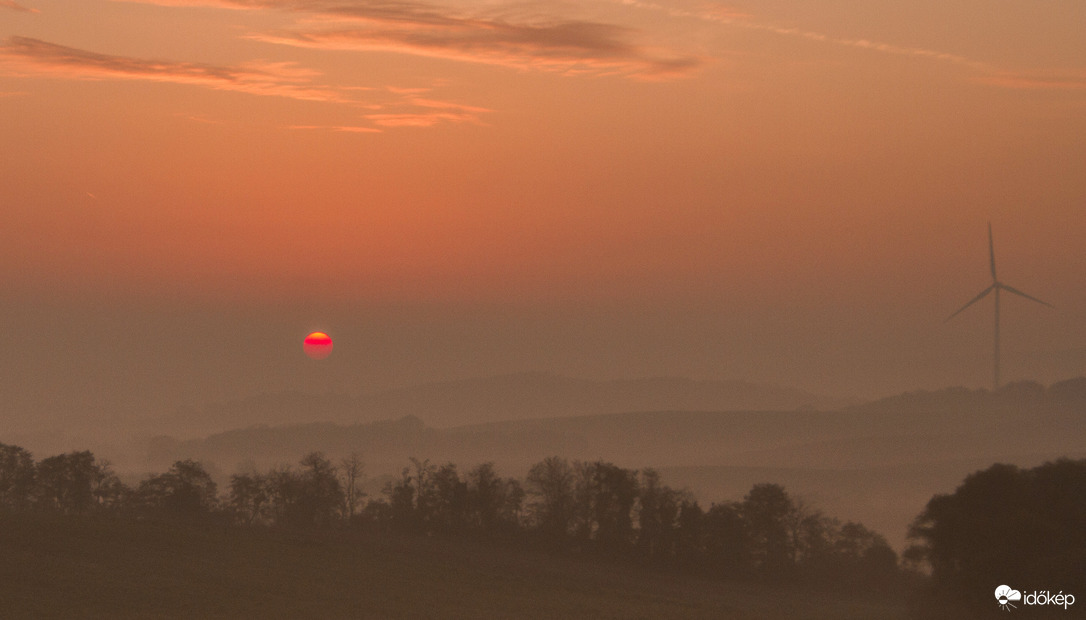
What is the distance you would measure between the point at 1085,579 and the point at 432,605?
161ft

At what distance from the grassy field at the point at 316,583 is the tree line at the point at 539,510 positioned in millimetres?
8390

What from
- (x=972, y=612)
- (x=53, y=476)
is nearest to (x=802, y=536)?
(x=972, y=612)

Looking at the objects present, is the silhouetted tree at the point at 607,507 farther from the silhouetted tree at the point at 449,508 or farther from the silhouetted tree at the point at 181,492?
the silhouetted tree at the point at 181,492

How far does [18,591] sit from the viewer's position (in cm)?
6906

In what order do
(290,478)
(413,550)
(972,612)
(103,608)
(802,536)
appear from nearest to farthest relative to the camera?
(103,608) → (972,612) → (413,550) → (802,536) → (290,478)

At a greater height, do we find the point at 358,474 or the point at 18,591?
the point at 358,474

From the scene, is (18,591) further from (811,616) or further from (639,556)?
(639,556)

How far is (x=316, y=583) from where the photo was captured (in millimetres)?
83438

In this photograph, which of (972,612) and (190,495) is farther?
(190,495)

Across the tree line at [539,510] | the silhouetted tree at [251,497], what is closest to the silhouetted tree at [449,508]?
the tree line at [539,510]

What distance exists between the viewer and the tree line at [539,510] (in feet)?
387

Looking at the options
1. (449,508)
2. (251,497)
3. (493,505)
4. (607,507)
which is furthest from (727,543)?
(251,497)

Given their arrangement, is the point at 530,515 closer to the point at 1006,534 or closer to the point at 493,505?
the point at 493,505

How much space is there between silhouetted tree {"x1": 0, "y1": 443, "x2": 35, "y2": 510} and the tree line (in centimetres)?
14
